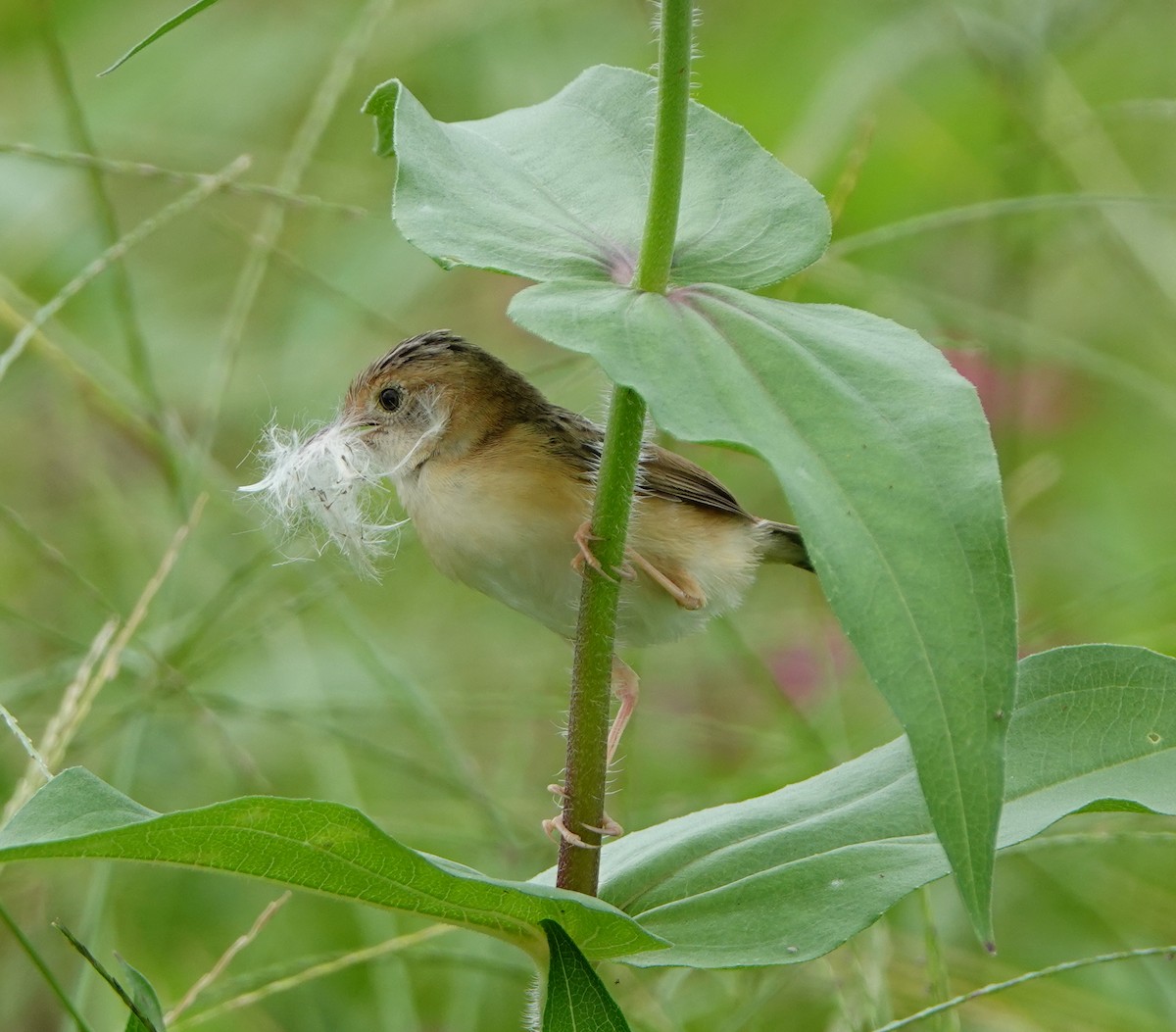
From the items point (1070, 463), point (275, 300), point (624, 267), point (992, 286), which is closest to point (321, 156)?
point (275, 300)

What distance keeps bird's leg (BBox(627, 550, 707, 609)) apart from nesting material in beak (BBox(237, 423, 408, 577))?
23.4 inches

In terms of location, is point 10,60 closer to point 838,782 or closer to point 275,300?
point 275,300

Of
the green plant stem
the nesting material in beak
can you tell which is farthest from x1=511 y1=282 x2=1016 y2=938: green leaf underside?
the nesting material in beak

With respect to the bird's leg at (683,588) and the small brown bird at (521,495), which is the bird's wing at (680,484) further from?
the bird's leg at (683,588)

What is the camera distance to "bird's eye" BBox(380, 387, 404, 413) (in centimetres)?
340

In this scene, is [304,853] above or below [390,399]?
below

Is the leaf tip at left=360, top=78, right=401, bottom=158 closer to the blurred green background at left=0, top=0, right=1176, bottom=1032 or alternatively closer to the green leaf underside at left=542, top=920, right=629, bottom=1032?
the blurred green background at left=0, top=0, right=1176, bottom=1032

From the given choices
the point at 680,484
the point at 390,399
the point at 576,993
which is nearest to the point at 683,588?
the point at 680,484

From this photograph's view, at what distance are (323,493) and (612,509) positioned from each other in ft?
2.72

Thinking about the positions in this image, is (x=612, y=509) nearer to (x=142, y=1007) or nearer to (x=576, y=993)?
(x=576, y=993)

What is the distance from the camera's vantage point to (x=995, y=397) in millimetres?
5105

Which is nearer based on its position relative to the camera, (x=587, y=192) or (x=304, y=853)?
Answer: (x=304, y=853)

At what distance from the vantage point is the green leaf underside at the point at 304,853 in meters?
1.73

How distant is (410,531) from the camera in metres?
4.10
